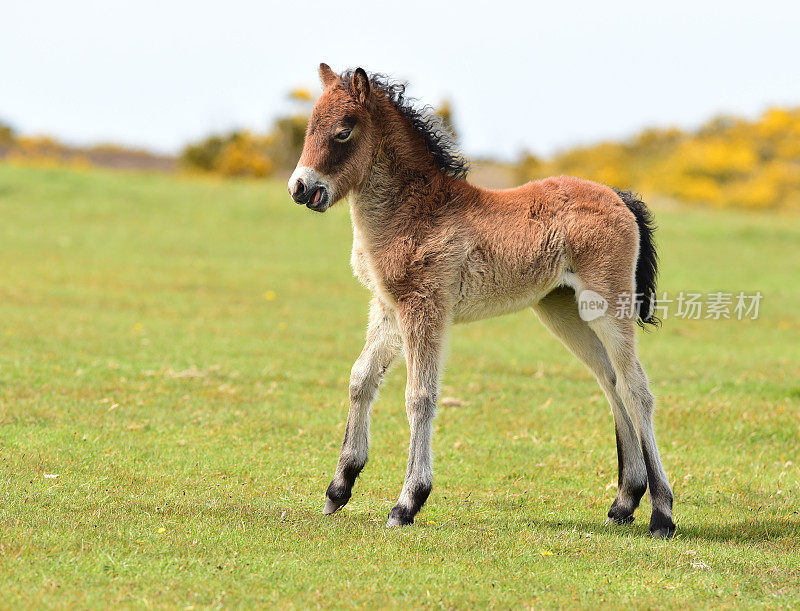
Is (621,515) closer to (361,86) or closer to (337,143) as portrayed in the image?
(337,143)

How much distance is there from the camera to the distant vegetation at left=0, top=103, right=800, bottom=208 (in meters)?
50.7

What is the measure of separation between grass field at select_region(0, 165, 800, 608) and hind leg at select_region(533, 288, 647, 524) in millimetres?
374

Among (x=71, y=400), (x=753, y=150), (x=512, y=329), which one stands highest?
(x=753, y=150)

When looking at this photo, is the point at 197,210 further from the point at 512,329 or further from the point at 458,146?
the point at 458,146

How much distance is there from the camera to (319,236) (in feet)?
103

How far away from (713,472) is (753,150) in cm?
5089

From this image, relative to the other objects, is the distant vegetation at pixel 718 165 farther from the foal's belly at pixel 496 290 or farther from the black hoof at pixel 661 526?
the black hoof at pixel 661 526

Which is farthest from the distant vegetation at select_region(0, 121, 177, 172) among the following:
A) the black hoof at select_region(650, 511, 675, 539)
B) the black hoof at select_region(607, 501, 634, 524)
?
the black hoof at select_region(650, 511, 675, 539)

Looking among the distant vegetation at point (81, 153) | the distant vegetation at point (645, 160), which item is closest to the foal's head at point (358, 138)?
the distant vegetation at point (645, 160)

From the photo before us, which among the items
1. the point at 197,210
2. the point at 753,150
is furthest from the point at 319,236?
the point at 753,150

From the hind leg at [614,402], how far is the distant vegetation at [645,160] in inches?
1549

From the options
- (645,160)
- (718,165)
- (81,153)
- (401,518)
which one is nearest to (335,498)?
(401,518)

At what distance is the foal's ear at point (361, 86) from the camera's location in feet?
23.5

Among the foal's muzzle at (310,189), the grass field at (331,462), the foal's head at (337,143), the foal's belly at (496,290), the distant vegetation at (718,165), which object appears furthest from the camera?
the distant vegetation at (718,165)
